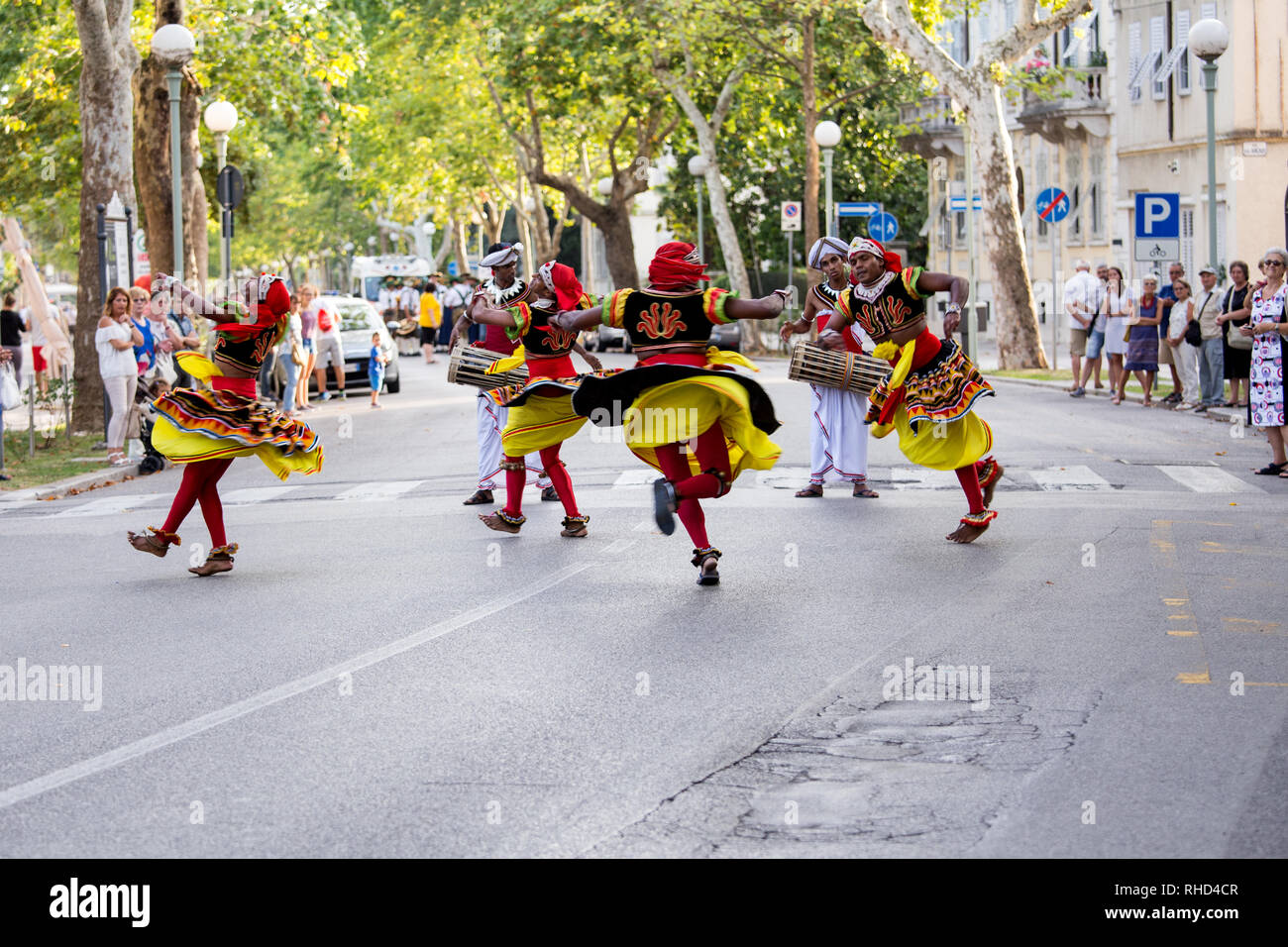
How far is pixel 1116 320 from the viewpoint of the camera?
86.7ft

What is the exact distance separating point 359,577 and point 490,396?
3151 millimetres

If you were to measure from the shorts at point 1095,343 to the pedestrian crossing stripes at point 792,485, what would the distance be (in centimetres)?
1031

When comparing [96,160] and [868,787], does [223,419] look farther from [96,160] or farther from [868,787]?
[96,160]

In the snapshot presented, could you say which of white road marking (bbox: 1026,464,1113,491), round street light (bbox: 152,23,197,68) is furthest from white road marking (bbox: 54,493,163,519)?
round street light (bbox: 152,23,197,68)

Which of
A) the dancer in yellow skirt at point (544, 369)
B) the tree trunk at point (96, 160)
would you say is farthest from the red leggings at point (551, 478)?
the tree trunk at point (96, 160)

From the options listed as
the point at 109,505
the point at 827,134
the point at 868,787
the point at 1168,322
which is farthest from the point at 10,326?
the point at 868,787

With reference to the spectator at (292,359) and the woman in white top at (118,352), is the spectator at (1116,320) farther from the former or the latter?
the woman in white top at (118,352)

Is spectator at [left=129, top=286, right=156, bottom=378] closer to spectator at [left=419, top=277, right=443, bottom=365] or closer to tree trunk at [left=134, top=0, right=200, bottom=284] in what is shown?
tree trunk at [left=134, top=0, right=200, bottom=284]

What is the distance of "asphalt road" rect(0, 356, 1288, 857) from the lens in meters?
5.82

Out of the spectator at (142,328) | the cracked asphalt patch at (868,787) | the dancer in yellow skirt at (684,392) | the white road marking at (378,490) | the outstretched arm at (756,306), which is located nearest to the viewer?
the cracked asphalt patch at (868,787)

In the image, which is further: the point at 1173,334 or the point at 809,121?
the point at 809,121

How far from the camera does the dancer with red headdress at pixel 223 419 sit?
11.4m

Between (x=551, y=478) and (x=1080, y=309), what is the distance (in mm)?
16455

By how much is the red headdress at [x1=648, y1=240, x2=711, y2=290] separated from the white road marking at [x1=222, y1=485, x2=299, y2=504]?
717 centimetres
